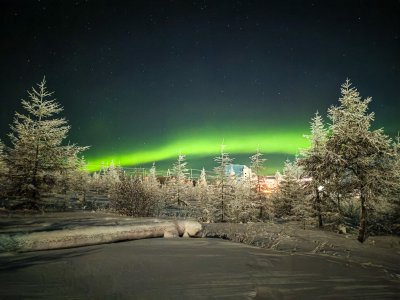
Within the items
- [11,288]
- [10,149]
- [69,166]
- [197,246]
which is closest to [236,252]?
[197,246]

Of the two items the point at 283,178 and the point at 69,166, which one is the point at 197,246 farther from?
the point at 283,178

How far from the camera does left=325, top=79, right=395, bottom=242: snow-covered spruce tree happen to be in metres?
16.5

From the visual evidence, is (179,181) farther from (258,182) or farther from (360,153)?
(360,153)

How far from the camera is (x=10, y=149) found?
53.1 feet

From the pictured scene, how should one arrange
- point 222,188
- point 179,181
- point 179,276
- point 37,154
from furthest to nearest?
point 179,181 → point 222,188 → point 37,154 → point 179,276

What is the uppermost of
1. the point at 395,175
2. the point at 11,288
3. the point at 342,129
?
the point at 342,129

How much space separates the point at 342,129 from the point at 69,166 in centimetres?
1691

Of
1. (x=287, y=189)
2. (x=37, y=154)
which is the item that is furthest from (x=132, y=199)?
(x=287, y=189)

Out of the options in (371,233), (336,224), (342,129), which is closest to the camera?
(342,129)

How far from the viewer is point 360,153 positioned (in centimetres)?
1708

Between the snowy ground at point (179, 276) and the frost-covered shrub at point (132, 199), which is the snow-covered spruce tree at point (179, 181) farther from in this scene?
the snowy ground at point (179, 276)

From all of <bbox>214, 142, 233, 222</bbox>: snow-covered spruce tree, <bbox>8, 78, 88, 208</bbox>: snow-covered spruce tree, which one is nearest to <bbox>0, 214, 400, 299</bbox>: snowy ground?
<bbox>8, 78, 88, 208</bbox>: snow-covered spruce tree

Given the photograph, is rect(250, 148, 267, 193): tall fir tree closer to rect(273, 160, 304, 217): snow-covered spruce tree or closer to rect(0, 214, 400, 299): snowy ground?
rect(273, 160, 304, 217): snow-covered spruce tree

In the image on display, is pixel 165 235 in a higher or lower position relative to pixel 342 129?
lower
